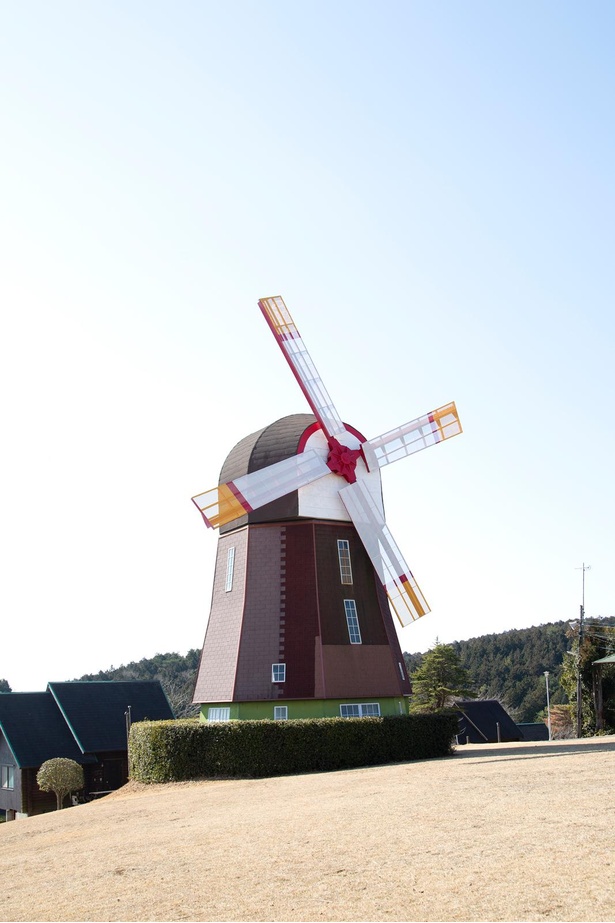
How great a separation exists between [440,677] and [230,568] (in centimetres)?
2509

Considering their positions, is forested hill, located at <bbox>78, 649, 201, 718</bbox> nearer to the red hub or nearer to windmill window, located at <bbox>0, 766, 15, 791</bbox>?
windmill window, located at <bbox>0, 766, 15, 791</bbox>

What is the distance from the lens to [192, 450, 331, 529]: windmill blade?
26.8m

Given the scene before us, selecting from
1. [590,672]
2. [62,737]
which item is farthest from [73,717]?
[590,672]

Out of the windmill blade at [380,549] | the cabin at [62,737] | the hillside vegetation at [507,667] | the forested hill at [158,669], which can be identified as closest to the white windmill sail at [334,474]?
the windmill blade at [380,549]

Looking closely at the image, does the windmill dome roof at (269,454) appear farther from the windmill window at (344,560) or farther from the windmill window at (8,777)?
the windmill window at (8,777)

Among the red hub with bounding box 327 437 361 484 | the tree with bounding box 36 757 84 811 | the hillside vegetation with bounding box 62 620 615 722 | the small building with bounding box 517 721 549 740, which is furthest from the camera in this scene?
the hillside vegetation with bounding box 62 620 615 722

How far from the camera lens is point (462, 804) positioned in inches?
548

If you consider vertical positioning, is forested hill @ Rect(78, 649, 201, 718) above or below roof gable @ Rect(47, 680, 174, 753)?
below

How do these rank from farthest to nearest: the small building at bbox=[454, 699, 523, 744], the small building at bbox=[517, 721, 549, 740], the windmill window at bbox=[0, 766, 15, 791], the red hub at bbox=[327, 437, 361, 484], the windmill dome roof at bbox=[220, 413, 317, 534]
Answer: the small building at bbox=[517, 721, 549, 740], the small building at bbox=[454, 699, 523, 744], the windmill window at bbox=[0, 766, 15, 791], the red hub at bbox=[327, 437, 361, 484], the windmill dome roof at bbox=[220, 413, 317, 534]

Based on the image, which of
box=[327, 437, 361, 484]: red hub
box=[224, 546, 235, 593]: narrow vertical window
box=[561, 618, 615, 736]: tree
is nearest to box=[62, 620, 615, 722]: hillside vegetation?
box=[561, 618, 615, 736]: tree

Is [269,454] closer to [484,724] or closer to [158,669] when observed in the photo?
[484,724]

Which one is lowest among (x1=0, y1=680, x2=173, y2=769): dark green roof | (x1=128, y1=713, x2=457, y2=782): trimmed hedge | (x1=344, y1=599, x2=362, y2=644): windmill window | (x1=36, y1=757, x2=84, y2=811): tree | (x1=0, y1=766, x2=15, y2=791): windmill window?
(x1=0, y1=766, x2=15, y2=791): windmill window

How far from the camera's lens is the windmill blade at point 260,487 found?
26.8 meters

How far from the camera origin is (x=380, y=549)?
2862cm
